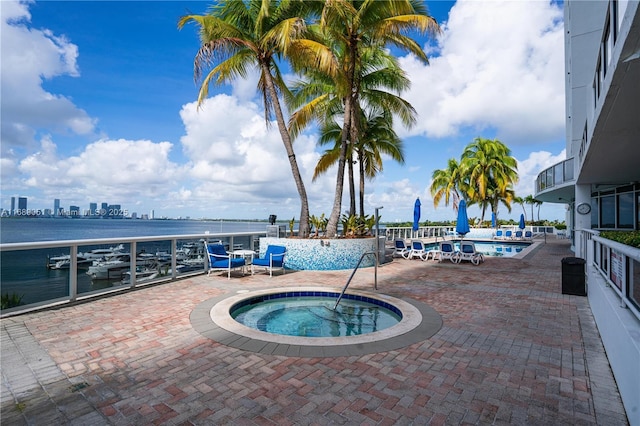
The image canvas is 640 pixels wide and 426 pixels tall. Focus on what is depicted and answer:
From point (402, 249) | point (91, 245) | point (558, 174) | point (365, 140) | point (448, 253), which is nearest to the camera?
point (91, 245)

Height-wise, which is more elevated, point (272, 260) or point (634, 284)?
point (634, 284)

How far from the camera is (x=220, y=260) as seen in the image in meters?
9.20

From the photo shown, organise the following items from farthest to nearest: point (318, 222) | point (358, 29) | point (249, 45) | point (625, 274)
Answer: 1. point (318, 222)
2. point (358, 29)
3. point (249, 45)
4. point (625, 274)

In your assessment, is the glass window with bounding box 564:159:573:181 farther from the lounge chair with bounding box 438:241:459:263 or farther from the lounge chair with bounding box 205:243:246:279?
the lounge chair with bounding box 205:243:246:279

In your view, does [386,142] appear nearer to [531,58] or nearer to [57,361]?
[531,58]

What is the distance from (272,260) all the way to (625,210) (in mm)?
13912

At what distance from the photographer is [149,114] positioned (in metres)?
18.5

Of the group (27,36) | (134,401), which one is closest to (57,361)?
(134,401)

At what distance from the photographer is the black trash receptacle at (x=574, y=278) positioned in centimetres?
692

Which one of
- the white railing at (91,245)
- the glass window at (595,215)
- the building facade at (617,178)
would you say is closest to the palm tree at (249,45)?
the white railing at (91,245)

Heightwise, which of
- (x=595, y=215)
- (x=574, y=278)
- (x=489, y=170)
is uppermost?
(x=489, y=170)

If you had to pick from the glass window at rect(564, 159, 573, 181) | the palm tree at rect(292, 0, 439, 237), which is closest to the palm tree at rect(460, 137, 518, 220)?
the glass window at rect(564, 159, 573, 181)

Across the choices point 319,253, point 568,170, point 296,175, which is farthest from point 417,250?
point 568,170

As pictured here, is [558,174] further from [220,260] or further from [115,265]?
[115,265]
